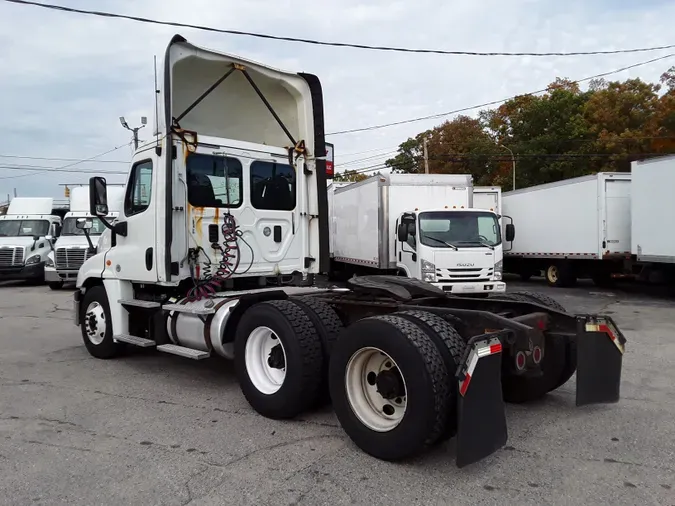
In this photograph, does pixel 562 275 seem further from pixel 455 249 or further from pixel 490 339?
pixel 490 339

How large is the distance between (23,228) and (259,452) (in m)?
20.0

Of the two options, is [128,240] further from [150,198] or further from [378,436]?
[378,436]

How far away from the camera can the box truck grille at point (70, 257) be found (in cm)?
1733

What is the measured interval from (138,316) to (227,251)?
1509mm

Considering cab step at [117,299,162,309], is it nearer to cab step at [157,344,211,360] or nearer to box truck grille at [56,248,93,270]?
cab step at [157,344,211,360]

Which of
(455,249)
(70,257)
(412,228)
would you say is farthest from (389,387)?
(70,257)

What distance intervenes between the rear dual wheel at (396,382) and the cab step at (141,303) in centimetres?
294

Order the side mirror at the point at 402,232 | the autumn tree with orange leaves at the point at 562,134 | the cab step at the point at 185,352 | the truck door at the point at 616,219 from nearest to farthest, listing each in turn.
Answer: the cab step at the point at 185,352
the side mirror at the point at 402,232
the truck door at the point at 616,219
the autumn tree with orange leaves at the point at 562,134

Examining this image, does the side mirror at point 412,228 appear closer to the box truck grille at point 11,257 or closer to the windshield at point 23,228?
the box truck grille at point 11,257

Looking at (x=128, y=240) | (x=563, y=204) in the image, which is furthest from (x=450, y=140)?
(x=128, y=240)

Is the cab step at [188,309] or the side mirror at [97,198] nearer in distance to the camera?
the cab step at [188,309]

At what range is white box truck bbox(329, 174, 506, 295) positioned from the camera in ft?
38.3

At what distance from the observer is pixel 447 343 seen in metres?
4.02

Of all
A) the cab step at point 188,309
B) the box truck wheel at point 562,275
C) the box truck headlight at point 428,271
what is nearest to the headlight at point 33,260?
the box truck headlight at point 428,271
